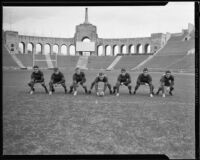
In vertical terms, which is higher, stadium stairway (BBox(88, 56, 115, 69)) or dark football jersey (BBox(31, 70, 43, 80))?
stadium stairway (BBox(88, 56, 115, 69))

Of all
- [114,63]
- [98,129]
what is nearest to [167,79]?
[98,129]

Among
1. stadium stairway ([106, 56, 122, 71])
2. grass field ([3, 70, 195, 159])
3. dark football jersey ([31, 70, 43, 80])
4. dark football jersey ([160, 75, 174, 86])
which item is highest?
stadium stairway ([106, 56, 122, 71])

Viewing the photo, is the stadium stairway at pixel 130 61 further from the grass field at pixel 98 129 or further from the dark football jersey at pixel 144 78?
the grass field at pixel 98 129

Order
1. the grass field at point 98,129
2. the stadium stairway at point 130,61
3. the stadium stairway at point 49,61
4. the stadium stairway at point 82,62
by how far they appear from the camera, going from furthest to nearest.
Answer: the stadium stairway at point 82,62
the stadium stairway at point 49,61
the stadium stairway at point 130,61
the grass field at point 98,129

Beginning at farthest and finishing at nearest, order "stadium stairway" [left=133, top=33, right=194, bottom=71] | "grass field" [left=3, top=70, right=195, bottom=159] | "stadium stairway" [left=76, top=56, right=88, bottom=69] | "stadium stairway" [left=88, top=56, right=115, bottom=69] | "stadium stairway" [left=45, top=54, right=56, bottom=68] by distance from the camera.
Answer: "stadium stairway" [left=76, top=56, right=88, bottom=69]
"stadium stairway" [left=88, top=56, right=115, bottom=69]
"stadium stairway" [left=45, top=54, right=56, bottom=68]
"stadium stairway" [left=133, top=33, right=194, bottom=71]
"grass field" [left=3, top=70, right=195, bottom=159]

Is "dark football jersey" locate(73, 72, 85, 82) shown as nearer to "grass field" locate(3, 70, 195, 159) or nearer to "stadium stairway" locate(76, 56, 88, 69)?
"grass field" locate(3, 70, 195, 159)

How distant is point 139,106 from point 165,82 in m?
3.30

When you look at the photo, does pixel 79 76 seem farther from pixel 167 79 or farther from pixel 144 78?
pixel 167 79

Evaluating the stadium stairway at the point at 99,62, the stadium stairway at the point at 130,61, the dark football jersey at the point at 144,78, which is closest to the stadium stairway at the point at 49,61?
the stadium stairway at the point at 99,62

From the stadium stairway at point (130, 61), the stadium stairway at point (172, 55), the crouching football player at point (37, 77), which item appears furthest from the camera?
the stadium stairway at point (130, 61)

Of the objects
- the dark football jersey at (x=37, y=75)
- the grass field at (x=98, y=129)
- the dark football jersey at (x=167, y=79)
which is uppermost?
the dark football jersey at (x=37, y=75)

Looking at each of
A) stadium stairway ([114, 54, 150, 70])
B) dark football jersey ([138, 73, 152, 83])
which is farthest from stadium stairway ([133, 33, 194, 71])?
dark football jersey ([138, 73, 152, 83])

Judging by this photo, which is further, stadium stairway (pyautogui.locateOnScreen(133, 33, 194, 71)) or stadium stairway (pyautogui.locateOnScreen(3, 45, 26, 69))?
stadium stairway (pyautogui.locateOnScreen(3, 45, 26, 69))

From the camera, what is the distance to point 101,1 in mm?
3773
